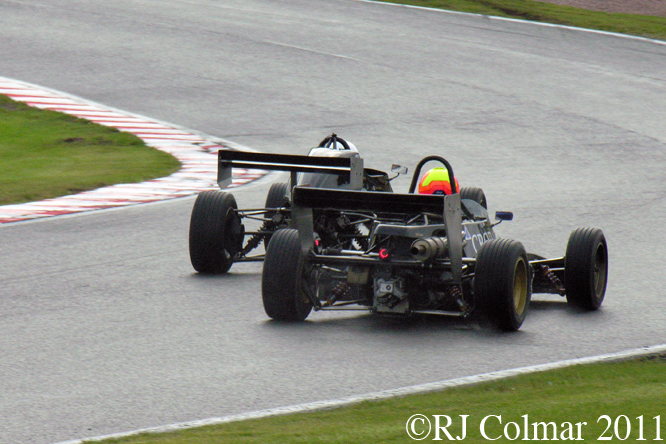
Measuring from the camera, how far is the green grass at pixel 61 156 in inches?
522

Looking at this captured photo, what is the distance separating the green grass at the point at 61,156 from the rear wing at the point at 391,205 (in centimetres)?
584

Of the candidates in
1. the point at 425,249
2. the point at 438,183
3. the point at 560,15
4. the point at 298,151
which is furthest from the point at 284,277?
the point at 560,15

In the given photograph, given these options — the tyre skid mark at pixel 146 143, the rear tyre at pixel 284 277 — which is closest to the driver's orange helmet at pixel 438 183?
the rear tyre at pixel 284 277

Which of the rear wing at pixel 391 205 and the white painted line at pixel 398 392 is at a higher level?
the rear wing at pixel 391 205

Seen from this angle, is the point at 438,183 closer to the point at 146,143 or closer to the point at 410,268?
the point at 410,268

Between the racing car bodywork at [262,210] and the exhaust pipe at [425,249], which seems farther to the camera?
the racing car bodywork at [262,210]

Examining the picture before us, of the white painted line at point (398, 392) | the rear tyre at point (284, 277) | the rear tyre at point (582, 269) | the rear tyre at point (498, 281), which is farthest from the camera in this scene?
the rear tyre at point (582, 269)

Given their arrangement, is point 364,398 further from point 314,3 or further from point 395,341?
point 314,3

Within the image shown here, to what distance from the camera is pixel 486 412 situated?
5.33m

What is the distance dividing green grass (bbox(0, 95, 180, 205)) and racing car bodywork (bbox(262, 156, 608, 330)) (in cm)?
591

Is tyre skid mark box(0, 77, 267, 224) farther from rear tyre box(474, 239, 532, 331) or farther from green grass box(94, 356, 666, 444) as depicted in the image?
green grass box(94, 356, 666, 444)

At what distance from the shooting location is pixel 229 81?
20.8 meters

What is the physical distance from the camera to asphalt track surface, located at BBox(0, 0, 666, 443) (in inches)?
248

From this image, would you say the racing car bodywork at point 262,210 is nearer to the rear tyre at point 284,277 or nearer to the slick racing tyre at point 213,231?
the slick racing tyre at point 213,231
